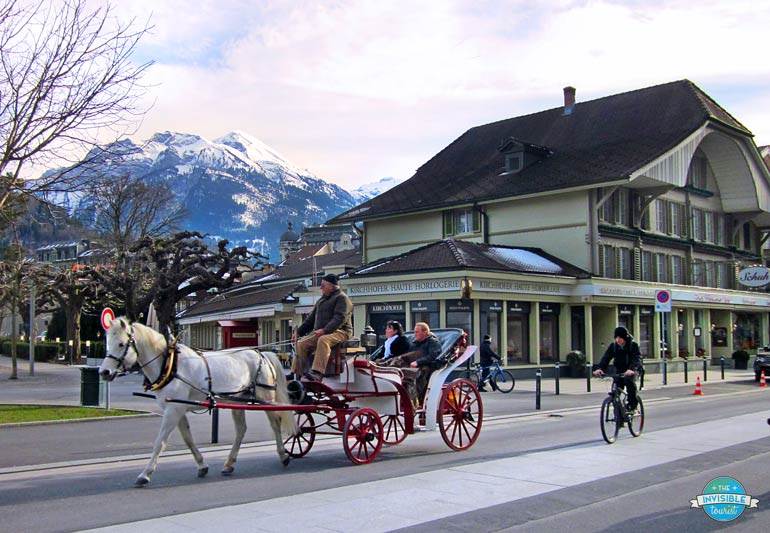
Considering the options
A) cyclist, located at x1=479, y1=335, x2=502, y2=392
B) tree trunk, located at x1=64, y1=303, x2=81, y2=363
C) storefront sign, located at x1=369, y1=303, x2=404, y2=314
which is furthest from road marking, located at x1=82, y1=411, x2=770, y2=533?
tree trunk, located at x1=64, y1=303, x2=81, y2=363

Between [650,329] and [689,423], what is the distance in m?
25.1

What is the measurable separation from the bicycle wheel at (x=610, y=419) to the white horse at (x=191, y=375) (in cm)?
531

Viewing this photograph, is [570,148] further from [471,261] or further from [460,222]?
[471,261]

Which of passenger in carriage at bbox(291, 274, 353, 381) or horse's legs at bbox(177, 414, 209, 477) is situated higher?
passenger in carriage at bbox(291, 274, 353, 381)

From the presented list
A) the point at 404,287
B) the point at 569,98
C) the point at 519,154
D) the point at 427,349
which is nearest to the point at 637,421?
the point at 427,349

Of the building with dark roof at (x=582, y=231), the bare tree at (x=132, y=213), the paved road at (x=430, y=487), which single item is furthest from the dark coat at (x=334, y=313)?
the bare tree at (x=132, y=213)

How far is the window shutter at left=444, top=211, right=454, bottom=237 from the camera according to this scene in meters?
41.5

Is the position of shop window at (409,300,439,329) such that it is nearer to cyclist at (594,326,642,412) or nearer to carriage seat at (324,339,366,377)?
cyclist at (594,326,642,412)

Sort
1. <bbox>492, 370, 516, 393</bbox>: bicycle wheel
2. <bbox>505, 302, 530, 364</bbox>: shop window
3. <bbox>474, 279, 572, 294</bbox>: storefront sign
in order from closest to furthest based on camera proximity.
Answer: <bbox>492, 370, 516, 393</bbox>: bicycle wheel, <bbox>474, 279, 572, 294</bbox>: storefront sign, <bbox>505, 302, 530, 364</bbox>: shop window

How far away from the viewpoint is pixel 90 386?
65.0 feet

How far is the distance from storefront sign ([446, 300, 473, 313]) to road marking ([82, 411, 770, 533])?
17.4 m

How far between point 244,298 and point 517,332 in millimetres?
21919

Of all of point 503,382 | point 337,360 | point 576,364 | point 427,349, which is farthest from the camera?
point 576,364

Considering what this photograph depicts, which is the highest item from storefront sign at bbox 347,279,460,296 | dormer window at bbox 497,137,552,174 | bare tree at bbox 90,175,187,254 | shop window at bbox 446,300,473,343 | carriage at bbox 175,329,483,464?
dormer window at bbox 497,137,552,174
